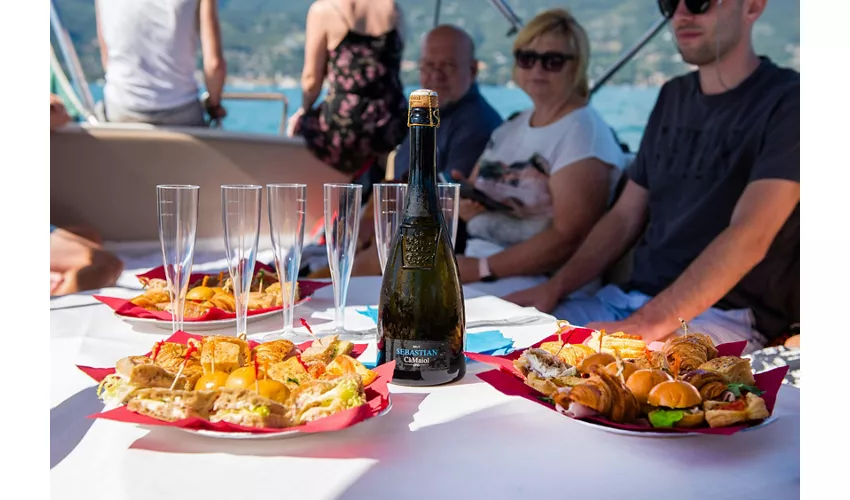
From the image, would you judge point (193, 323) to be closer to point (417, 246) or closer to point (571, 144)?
point (417, 246)

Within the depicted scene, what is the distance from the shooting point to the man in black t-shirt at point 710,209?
210 centimetres

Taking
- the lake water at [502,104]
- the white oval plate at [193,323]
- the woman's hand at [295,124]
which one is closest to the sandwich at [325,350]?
the white oval plate at [193,323]

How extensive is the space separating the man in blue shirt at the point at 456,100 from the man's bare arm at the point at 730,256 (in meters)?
1.31

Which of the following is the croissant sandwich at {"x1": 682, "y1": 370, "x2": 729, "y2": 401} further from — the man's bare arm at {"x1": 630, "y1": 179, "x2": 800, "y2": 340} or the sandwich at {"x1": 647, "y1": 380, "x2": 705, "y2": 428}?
the man's bare arm at {"x1": 630, "y1": 179, "x2": 800, "y2": 340}

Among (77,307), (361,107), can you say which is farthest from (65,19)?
(77,307)

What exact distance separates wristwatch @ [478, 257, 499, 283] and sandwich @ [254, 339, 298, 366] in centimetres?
177

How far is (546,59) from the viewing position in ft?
9.31

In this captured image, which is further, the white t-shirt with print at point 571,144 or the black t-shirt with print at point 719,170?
the white t-shirt with print at point 571,144

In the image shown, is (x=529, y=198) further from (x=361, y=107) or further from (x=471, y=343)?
(x=471, y=343)


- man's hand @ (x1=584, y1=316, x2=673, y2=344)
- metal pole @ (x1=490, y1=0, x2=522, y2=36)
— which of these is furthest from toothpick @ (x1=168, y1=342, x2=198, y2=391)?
metal pole @ (x1=490, y1=0, x2=522, y2=36)

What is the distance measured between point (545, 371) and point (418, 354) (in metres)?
0.16

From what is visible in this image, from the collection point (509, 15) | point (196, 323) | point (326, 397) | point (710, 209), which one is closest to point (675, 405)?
point (326, 397)

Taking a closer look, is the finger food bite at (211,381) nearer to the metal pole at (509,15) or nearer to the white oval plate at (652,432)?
the white oval plate at (652,432)

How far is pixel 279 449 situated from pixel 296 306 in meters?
0.71
